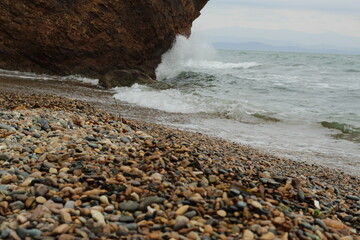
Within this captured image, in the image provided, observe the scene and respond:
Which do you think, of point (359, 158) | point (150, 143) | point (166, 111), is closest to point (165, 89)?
point (166, 111)

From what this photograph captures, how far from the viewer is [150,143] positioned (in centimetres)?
445

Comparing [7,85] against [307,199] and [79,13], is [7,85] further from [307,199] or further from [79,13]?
[307,199]

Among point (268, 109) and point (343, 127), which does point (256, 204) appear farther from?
point (268, 109)

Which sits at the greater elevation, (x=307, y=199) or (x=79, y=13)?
(x=79, y=13)

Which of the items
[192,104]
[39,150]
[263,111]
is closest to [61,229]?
[39,150]

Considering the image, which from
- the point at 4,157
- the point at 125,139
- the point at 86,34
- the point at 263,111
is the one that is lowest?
the point at 4,157

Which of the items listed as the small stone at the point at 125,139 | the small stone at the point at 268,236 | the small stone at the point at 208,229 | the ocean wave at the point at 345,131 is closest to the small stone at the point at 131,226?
the small stone at the point at 208,229

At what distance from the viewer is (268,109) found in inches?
472

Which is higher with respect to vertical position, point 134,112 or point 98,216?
point 134,112

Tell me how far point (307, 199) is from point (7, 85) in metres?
10.1

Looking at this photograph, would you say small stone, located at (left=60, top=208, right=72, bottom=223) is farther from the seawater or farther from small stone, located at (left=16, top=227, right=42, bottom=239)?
the seawater

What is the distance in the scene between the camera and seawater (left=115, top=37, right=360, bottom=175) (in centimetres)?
823

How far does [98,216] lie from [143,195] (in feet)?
1.60

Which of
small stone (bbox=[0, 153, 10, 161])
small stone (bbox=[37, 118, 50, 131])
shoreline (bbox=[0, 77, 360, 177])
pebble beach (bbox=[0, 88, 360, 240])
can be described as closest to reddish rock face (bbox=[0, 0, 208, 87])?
shoreline (bbox=[0, 77, 360, 177])
